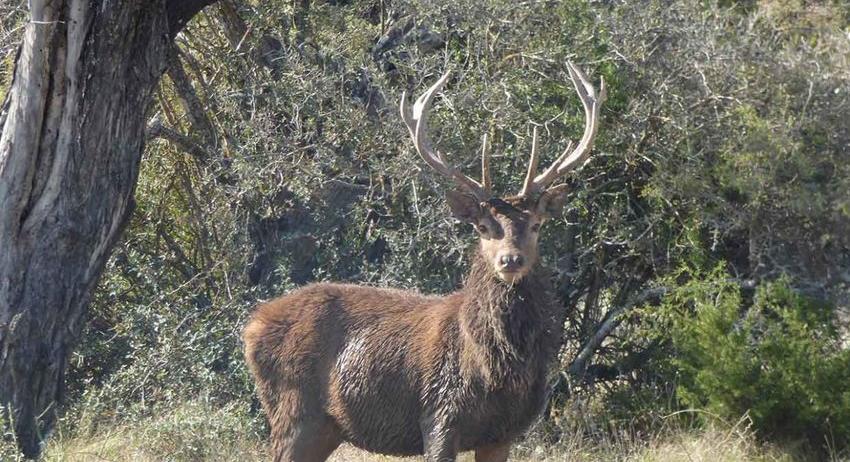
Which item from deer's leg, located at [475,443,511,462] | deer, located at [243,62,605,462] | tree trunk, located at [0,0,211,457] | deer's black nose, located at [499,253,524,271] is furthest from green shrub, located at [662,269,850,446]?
tree trunk, located at [0,0,211,457]

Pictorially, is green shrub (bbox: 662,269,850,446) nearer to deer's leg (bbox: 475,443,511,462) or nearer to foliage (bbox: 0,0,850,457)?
foliage (bbox: 0,0,850,457)

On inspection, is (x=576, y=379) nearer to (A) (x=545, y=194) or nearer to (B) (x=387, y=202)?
(B) (x=387, y=202)

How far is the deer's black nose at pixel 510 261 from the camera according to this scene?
255 inches

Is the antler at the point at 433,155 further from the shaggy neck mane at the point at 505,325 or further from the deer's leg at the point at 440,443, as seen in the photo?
the deer's leg at the point at 440,443

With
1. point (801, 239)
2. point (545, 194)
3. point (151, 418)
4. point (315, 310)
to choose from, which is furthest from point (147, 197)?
point (801, 239)

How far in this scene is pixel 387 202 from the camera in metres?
9.20

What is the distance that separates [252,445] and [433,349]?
2.21 meters

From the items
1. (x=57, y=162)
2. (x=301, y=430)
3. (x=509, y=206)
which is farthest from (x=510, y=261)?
(x=57, y=162)

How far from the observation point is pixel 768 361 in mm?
8016

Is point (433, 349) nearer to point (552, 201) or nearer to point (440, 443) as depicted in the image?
point (440, 443)

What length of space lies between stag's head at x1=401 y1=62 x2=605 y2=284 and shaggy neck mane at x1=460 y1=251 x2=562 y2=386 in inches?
4.2

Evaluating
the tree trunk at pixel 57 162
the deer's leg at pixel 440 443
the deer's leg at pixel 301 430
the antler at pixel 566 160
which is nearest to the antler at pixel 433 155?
the antler at pixel 566 160

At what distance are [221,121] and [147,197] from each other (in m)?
1.11

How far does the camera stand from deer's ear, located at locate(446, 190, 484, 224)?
6746 millimetres
